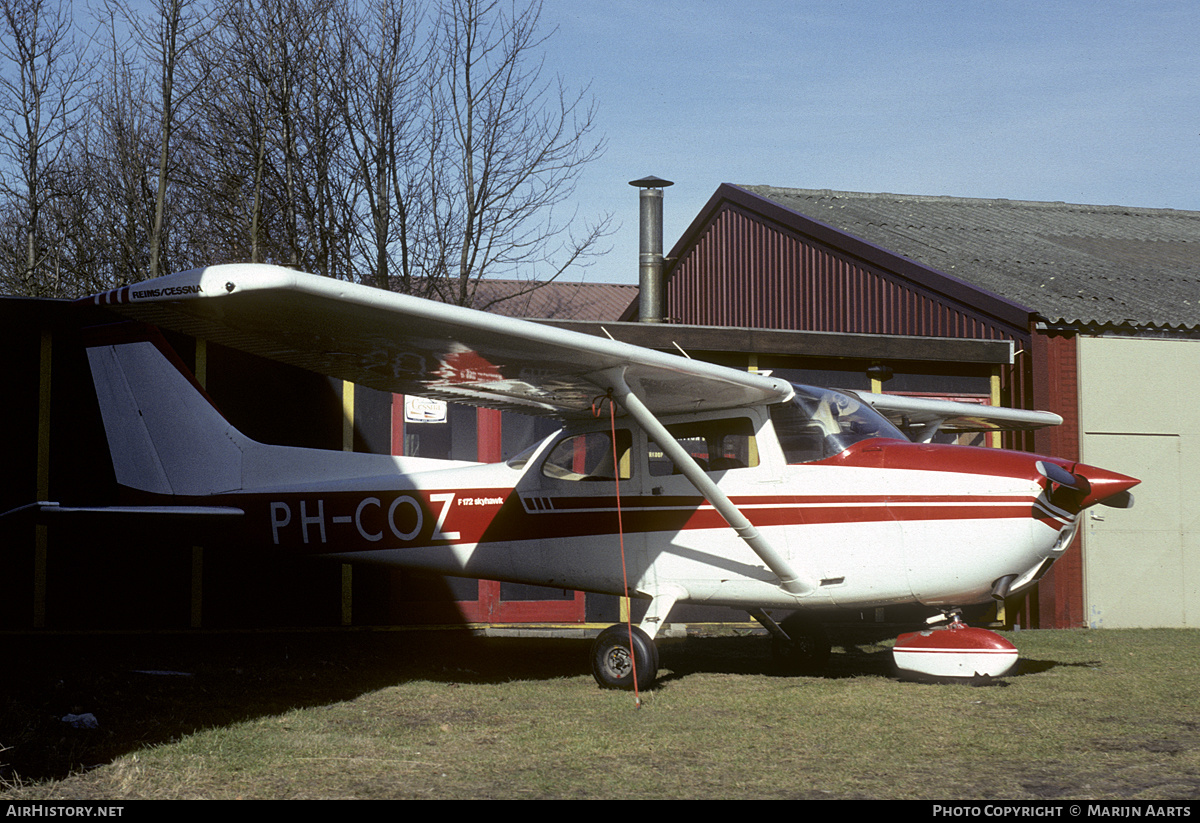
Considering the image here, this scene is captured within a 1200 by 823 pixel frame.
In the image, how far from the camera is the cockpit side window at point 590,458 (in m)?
7.45

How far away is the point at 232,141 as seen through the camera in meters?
19.3

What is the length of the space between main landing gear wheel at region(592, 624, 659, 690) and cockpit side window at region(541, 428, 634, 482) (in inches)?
43.3

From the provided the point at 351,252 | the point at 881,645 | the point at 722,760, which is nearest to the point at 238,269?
the point at 722,760

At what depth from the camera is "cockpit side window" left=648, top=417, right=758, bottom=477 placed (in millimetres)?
7047

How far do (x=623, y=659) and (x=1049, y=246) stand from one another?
1194 cm

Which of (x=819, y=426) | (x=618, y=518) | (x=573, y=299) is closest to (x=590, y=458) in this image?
(x=618, y=518)

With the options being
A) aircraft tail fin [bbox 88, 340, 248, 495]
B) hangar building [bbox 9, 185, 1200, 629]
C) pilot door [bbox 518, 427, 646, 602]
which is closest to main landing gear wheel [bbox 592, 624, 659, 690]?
pilot door [bbox 518, 427, 646, 602]

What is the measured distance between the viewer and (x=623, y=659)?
6.90 m

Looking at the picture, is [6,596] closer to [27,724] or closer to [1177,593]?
[27,724]

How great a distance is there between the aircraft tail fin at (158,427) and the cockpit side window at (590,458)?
241 centimetres

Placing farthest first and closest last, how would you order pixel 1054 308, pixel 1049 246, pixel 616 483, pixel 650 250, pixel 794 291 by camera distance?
pixel 650 250
pixel 794 291
pixel 1049 246
pixel 1054 308
pixel 616 483

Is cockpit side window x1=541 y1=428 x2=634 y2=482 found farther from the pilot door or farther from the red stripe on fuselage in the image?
the red stripe on fuselage

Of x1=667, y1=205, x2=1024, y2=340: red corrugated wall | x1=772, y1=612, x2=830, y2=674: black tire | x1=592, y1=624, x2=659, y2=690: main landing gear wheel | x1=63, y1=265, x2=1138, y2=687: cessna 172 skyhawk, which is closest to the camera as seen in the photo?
x1=63, y1=265, x2=1138, y2=687: cessna 172 skyhawk

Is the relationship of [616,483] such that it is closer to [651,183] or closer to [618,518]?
[618,518]
